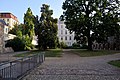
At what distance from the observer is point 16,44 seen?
63.2 metres

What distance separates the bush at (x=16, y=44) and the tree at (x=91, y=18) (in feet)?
46.9

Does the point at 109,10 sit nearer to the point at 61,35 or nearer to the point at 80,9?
the point at 80,9

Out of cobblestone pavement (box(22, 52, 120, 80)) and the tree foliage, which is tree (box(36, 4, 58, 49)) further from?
cobblestone pavement (box(22, 52, 120, 80))

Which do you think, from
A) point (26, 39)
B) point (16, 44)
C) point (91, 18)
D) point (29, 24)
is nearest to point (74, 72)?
point (91, 18)

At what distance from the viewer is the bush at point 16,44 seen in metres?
63.0

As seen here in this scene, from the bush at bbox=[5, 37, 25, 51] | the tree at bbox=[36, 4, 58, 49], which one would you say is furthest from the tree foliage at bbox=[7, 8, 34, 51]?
the tree at bbox=[36, 4, 58, 49]

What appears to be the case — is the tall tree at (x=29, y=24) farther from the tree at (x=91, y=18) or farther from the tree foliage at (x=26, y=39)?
the tree at (x=91, y=18)

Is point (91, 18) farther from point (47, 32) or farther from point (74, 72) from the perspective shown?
point (74, 72)

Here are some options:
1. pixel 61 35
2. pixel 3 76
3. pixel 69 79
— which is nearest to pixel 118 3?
pixel 69 79

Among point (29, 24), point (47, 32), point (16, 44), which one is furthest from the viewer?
point (29, 24)

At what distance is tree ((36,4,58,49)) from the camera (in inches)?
2564

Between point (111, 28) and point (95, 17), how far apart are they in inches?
168

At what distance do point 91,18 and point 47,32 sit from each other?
16.9 m

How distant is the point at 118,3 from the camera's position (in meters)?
54.2
